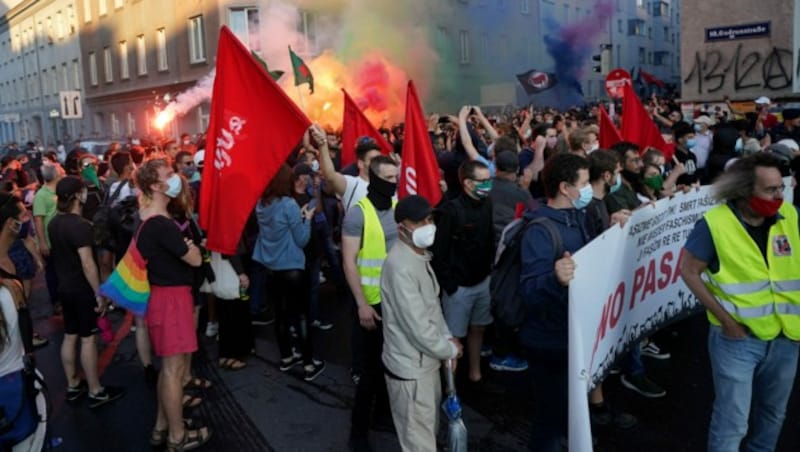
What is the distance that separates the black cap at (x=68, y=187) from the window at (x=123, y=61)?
30.2m

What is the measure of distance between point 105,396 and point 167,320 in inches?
59.7

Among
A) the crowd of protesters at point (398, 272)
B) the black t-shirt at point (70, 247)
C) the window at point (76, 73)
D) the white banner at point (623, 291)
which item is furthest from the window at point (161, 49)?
the white banner at point (623, 291)

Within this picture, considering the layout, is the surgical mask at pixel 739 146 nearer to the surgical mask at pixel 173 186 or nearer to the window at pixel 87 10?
the surgical mask at pixel 173 186

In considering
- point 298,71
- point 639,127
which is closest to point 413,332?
point 639,127

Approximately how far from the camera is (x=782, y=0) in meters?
17.0

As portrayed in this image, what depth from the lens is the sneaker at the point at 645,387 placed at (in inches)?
189

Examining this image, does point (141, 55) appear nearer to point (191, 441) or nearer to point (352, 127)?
point (352, 127)

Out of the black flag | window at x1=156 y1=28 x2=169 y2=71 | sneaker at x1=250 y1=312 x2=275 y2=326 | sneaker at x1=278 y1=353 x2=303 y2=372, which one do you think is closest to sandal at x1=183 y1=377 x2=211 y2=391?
sneaker at x1=278 y1=353 x2=303 y2=372

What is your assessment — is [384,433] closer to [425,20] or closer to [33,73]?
[425,20]

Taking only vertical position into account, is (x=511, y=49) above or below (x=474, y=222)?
above

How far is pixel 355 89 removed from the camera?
71.7 feet

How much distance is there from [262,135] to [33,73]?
5029 cm

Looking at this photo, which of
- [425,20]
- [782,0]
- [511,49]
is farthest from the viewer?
[511,49]

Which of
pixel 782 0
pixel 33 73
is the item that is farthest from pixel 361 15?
pixel 33 73
